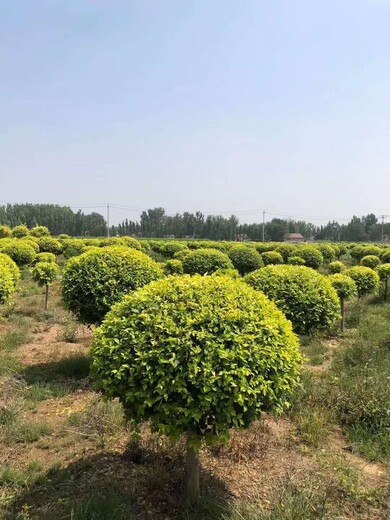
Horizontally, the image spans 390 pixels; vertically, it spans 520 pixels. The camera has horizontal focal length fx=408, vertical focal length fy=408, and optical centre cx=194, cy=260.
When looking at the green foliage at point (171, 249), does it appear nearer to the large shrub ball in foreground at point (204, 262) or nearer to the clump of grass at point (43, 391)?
the large shrub ball in foreground at point (204, 262)

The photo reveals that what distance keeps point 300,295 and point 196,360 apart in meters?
3.59

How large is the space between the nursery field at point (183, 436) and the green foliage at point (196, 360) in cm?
2

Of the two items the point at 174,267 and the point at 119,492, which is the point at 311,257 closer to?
the point at 174,267

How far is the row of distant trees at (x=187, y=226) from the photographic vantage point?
83.7 metres

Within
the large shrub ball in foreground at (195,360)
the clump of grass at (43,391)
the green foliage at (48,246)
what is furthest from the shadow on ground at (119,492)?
the green foliage at (48,246)

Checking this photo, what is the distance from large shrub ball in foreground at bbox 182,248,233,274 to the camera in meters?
11.4

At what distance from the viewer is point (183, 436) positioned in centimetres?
394

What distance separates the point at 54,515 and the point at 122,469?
695 millimetres

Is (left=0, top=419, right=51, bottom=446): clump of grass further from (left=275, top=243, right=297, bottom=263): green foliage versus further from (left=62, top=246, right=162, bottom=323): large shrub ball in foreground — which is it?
(left=275, top=243, right=297, bottom=263): green foliage

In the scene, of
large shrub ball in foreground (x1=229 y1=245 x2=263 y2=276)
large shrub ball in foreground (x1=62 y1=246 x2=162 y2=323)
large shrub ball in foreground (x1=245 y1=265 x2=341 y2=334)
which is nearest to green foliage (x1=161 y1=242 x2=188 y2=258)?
large shrub ball in foreground (x1=229 y1=245 x2=263 y2=276)

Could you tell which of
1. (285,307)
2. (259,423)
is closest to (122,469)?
(259,423)

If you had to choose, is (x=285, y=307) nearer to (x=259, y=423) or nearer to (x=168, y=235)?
(x=259, y=423)

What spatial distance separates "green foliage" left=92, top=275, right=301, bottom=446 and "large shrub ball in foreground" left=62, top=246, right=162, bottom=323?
3.09 meters

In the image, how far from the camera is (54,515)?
2.93 metres
